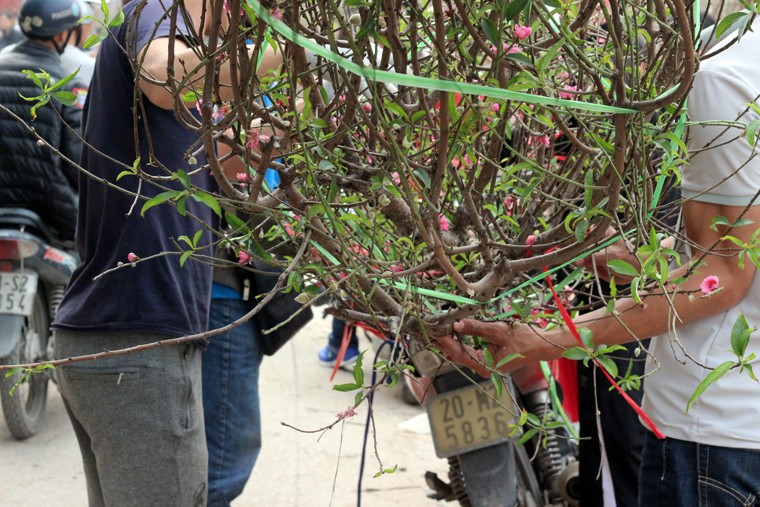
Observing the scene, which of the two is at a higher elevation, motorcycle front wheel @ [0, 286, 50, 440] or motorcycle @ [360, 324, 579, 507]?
motorcycle front wheel @ [0, 286, 50, 440]

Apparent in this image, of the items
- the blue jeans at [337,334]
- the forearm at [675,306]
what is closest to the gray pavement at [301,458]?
the blue jeans at [337,334]

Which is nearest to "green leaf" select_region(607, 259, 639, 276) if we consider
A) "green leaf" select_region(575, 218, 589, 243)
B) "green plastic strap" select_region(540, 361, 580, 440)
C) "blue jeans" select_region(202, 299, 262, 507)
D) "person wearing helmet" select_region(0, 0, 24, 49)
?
"green leaf" select_region(575, 218, 589, 243)

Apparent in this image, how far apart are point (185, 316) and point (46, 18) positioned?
3657 mm

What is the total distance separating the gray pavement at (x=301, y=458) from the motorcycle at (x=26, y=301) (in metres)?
0.22

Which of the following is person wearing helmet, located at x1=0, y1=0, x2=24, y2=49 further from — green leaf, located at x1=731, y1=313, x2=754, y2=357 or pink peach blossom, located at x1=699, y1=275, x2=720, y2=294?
green leaf, located at x1=731, y1=313, x2=754, y2=357

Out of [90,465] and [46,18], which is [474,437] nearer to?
[90,465]

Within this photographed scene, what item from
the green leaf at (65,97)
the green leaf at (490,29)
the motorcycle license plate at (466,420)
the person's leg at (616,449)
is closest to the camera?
the green leaf at (490,29)

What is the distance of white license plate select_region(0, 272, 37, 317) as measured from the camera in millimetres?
4957

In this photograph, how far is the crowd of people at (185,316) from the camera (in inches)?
76.7

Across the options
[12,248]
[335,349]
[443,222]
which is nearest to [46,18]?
[12,248]

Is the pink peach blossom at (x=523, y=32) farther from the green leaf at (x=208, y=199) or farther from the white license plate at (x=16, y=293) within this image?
the white license plate at (x=16, y=293)

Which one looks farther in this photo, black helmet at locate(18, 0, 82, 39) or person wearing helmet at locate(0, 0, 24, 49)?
person wearing helmet at locate(0, 0, 24, 49)

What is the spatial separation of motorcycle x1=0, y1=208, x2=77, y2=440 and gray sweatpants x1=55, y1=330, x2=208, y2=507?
2684mm

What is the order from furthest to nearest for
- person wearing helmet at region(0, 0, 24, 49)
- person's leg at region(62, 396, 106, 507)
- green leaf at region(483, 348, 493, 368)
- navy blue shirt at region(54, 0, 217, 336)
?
person wearing helmet at region(0, 0, 24, 49) < person's leg at region(62, 396, 106, 507) < navy blue shirt at region(54, 0, 217, 336) < green leaf at region(483, 348, 493, 368)
